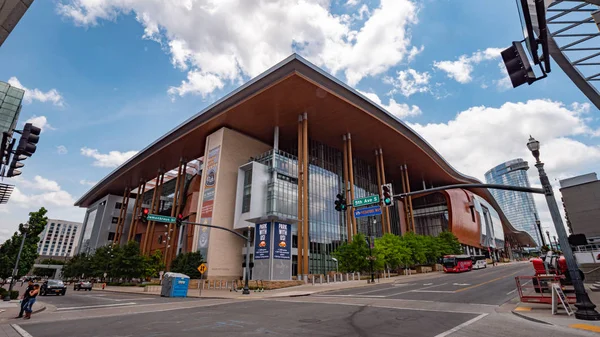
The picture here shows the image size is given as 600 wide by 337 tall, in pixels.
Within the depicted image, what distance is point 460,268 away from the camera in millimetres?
46344

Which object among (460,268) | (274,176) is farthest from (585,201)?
(274,176)

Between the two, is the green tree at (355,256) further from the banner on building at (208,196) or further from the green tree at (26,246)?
the green tree at (26,246)

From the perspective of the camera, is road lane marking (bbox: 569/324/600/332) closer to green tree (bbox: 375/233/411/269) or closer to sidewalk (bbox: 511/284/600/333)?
sidewalk (bbox: 511/284/600/333)

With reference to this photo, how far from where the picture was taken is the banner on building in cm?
4369

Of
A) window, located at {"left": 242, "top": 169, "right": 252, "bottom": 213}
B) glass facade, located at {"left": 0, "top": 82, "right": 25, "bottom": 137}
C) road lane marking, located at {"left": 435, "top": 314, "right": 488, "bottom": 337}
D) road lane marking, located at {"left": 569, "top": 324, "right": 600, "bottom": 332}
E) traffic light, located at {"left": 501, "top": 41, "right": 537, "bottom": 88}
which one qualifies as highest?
window, located at {"left": 242, "top": 169, "right": 252, "bottom": 213}

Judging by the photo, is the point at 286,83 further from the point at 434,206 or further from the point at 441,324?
the point at 434,206

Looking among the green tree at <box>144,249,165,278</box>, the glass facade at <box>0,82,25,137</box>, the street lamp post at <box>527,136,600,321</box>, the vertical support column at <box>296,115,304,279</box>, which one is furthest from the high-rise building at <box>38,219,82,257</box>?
the street lamp post at <box>527,136,600,321</box>

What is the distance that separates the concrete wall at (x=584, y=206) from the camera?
2247 centimetres

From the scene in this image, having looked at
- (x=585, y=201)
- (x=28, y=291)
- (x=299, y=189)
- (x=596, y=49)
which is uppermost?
(x=299, y=189)

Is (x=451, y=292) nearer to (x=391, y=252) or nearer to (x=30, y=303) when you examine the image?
(x=30, y=303)

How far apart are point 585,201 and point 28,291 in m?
36.3

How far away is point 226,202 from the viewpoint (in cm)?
4662

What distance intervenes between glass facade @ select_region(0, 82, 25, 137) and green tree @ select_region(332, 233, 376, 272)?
34645 mm

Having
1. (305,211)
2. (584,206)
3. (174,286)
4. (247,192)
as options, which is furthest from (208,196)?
(584,206)
